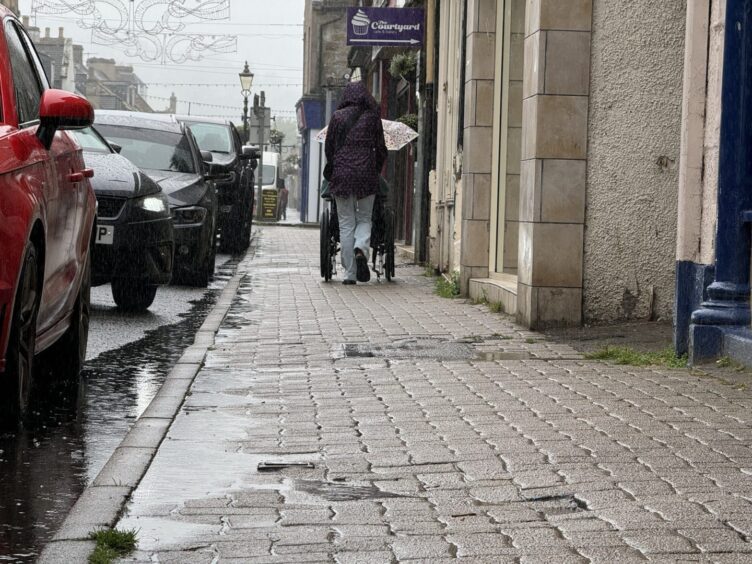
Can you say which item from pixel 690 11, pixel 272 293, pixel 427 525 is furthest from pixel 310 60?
pixel 427 525

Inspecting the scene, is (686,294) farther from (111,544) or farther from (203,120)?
(203,120)

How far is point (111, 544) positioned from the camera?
441 centimetres

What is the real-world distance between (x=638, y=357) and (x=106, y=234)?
465cm

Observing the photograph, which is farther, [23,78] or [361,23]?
[361,23]

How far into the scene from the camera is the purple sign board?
2105 cm

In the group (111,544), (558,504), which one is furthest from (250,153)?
(111,544)

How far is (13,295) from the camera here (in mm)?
5844

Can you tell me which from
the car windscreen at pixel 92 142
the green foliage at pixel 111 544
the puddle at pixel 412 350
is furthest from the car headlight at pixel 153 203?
the green foliage at pixel 111 544

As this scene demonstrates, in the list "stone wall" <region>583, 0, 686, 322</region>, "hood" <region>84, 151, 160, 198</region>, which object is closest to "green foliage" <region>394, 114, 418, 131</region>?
"hood" <region>84, 151, 160, 198</region>

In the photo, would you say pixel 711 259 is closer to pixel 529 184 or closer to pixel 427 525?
pixel 529 184

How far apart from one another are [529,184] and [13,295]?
591 centimetres

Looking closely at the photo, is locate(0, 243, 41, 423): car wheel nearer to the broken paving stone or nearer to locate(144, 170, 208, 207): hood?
the broken paving stone

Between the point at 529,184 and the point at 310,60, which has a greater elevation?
the point at 310,60

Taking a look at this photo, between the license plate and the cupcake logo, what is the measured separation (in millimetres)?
10288
